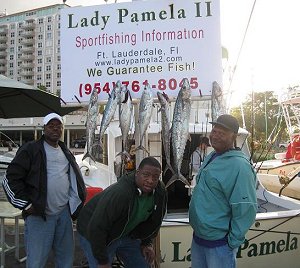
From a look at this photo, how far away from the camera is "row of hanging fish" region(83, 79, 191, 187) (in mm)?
2947

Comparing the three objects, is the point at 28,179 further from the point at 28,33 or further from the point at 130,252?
the point at 28,33

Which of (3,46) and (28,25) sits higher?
(28,25)

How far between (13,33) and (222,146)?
129 metres

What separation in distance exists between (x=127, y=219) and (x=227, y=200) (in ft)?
→ 2.44

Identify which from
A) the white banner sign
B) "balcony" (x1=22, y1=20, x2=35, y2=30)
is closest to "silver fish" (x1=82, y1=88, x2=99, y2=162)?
the white banner sign

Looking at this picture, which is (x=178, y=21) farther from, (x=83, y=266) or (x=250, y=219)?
(x=83, y=266)

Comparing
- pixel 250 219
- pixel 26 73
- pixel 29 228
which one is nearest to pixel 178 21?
pixel 250 219

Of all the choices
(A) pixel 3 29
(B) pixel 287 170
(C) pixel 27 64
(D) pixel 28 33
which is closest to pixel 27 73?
(C) pixel 27 64

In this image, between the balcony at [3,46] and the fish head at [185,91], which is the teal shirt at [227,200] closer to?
the fish head at [185,91]

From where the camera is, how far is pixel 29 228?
10.5 feet

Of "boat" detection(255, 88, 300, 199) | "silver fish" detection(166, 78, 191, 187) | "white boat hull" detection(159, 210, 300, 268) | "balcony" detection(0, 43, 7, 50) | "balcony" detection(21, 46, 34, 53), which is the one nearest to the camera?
"silver fish" detection(166, 78, 191, 187)

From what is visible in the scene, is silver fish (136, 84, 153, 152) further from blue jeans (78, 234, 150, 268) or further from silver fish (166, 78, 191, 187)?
blue jeans (78, 234, 150, 268)

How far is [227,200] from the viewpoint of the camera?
2.67 m

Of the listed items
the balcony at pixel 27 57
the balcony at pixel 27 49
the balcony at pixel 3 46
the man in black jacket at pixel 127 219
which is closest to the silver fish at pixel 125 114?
the man in black jacket at pixel 127 219
